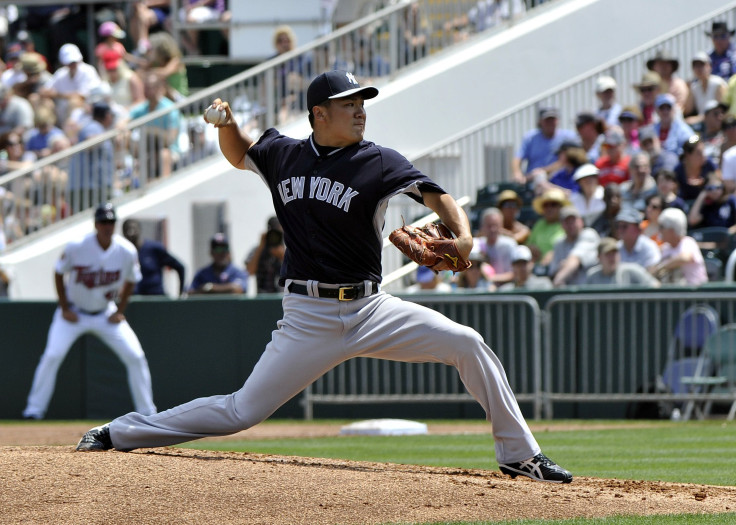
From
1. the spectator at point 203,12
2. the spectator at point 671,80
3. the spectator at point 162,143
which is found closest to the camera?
the spectator at point 671,80

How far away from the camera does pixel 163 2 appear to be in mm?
24688

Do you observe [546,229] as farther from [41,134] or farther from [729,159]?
[41,134]

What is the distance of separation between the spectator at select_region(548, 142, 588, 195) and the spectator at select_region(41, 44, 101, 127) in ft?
27.2

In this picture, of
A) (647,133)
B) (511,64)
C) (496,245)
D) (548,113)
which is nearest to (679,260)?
(496,245)

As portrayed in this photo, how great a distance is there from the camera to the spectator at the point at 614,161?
16125 mm

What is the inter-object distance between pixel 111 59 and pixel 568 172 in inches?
352

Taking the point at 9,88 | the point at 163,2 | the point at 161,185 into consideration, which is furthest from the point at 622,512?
the point at 163,2

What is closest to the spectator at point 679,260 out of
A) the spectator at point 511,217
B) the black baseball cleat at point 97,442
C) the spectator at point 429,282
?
the spectator at point 511,217

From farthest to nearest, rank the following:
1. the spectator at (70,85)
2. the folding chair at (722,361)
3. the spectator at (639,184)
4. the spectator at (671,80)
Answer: the spectator at (70,85) < the spectator at (671,80) < the spectator at (639,184) < the folding chair at (722,361)

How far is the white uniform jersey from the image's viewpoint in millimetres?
14320

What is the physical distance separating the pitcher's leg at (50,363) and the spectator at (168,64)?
6856 millimetres

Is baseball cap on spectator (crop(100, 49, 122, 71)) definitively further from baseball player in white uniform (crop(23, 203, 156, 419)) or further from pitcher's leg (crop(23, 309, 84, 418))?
pitcher's leg (crop(23, 309, 84, 418))

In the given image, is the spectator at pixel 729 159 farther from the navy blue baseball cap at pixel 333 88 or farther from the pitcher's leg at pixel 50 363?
the navy blue baseball cap at pixel 333 88

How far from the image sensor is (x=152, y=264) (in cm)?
1605
